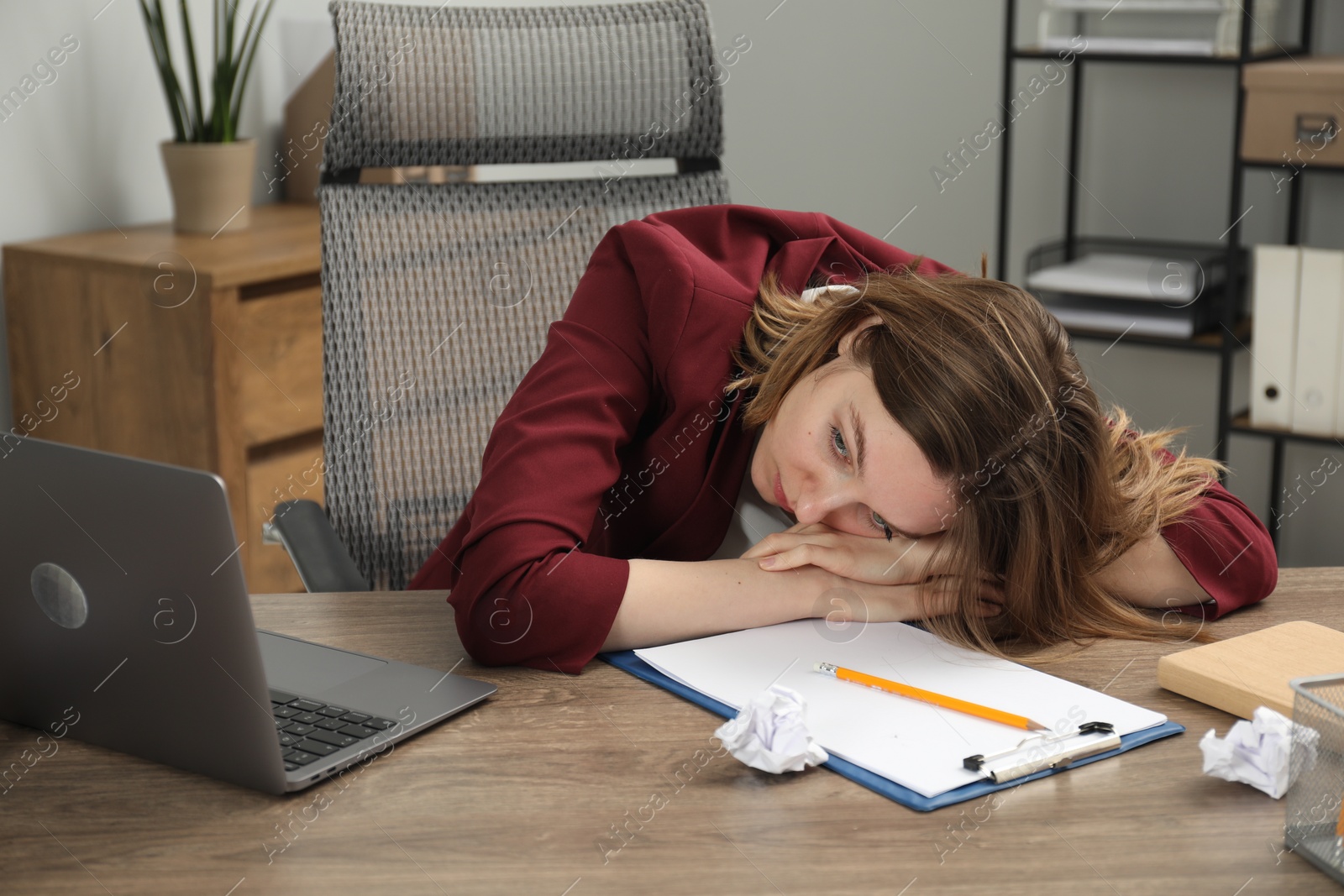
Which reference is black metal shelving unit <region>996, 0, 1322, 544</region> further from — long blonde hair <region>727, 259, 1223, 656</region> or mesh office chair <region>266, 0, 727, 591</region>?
long blonde hair <region>727, 259, 1223, 656</region>

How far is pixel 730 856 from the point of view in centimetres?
67

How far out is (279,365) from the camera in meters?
2.19

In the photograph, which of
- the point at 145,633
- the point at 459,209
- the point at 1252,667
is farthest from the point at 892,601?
the point at 459,209

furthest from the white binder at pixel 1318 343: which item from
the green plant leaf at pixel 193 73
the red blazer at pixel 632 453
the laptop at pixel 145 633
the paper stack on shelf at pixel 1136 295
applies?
the green plant leaf at pixel 193 73

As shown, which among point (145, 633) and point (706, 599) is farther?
point (706, 599)

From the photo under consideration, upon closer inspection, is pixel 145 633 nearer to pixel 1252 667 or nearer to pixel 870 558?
pixel 870 558

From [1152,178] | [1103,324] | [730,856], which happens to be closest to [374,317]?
[730,856]

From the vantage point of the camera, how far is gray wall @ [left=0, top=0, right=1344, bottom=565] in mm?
2279

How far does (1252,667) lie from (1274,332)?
148 centimetres

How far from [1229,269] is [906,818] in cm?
181

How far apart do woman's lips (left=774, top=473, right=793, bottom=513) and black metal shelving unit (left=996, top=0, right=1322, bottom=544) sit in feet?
4.61

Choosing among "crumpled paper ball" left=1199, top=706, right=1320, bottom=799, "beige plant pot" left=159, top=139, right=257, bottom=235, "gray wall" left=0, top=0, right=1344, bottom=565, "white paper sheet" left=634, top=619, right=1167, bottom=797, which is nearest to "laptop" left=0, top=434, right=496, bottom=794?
"white paper sheet" left=634, top=619, right=1167, bottom=797

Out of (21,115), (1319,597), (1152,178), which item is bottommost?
(1319,597)

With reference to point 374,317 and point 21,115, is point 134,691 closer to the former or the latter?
point 374,317
